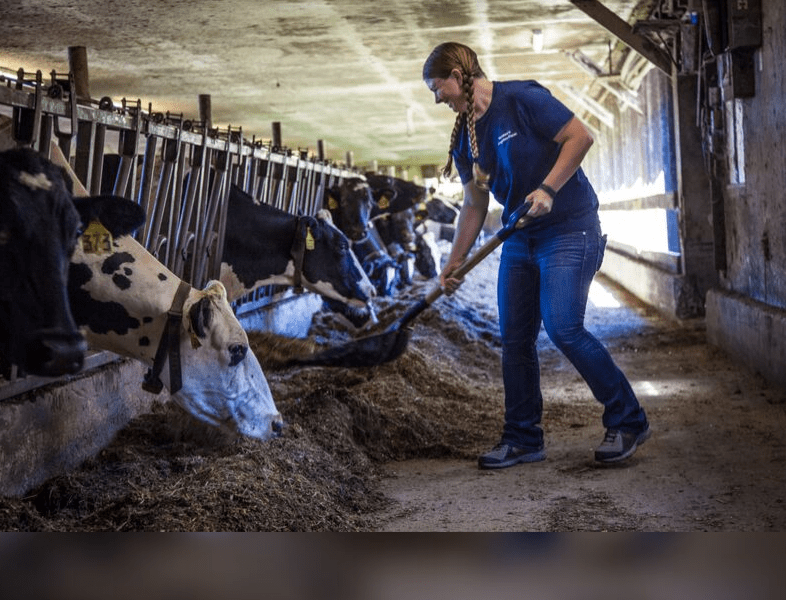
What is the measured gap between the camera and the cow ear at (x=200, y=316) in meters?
4.02

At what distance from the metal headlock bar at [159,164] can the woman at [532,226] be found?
68.7 inches

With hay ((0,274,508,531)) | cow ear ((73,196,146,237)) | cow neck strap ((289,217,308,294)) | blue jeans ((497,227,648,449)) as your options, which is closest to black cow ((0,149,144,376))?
cow ear ((73,196,146,237))

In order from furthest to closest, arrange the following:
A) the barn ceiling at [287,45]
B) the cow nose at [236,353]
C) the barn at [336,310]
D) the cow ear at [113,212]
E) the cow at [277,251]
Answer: the barn ceiling at [287,45], the cow at [277,251], the cow nose at [236,353], the barn at [336,310], the cow ear at [113,212]

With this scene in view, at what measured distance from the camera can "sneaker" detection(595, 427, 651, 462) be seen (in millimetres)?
4125

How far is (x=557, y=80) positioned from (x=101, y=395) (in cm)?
1304

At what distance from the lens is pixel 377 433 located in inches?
191

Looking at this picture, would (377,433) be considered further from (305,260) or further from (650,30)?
(650,30)

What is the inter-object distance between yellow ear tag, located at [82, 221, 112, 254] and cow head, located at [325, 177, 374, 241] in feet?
23.9

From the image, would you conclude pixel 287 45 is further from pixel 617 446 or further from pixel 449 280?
pixel 617 446

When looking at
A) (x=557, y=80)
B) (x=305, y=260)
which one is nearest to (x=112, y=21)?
(x=305, y=260)

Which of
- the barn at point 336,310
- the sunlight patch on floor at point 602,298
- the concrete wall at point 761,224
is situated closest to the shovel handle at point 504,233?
the barn at point 336,310

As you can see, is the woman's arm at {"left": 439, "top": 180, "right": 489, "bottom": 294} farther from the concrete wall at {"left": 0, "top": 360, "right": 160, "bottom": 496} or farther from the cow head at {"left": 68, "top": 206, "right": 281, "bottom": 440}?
the concrete wall at {"left": 0, "top": 360, "right": 160, "bottom": 496}

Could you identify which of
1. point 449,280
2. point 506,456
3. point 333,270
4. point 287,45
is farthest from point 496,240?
point 287,45

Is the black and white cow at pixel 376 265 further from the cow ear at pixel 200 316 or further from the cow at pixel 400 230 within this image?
the cow ear at pixel 200 316
